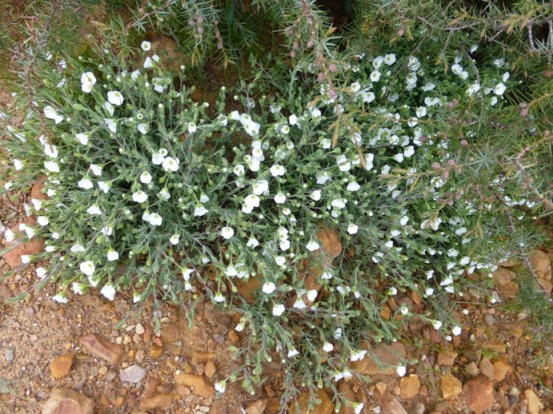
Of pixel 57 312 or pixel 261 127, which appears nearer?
pixel 57 312

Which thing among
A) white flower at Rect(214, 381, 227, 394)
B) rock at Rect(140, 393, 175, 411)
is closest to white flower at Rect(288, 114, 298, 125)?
white flower at Rect(214, 381, 227, 394)

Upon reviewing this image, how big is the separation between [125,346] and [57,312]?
45cm

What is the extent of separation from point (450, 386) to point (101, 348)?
2233mm

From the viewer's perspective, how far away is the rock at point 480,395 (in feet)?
11.1

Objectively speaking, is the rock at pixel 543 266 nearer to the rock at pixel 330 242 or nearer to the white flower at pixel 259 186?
the rock at pixel 330 242

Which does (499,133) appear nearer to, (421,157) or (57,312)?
(421,157)

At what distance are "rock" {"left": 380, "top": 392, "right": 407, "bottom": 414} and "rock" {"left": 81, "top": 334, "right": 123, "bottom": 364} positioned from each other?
5.45 ft

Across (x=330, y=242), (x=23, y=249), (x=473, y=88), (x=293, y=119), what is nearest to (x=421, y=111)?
(x=473, y=88)

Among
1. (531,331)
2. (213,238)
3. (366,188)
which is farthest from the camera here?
(531,331)

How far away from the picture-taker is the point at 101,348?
300 centimetres

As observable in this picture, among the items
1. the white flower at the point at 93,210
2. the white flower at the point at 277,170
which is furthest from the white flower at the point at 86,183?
the white flower at the point at 277,170

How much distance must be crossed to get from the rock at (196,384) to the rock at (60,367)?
62cm

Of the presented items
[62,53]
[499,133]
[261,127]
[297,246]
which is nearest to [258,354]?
[297,246]

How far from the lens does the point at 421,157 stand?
3289 mm
